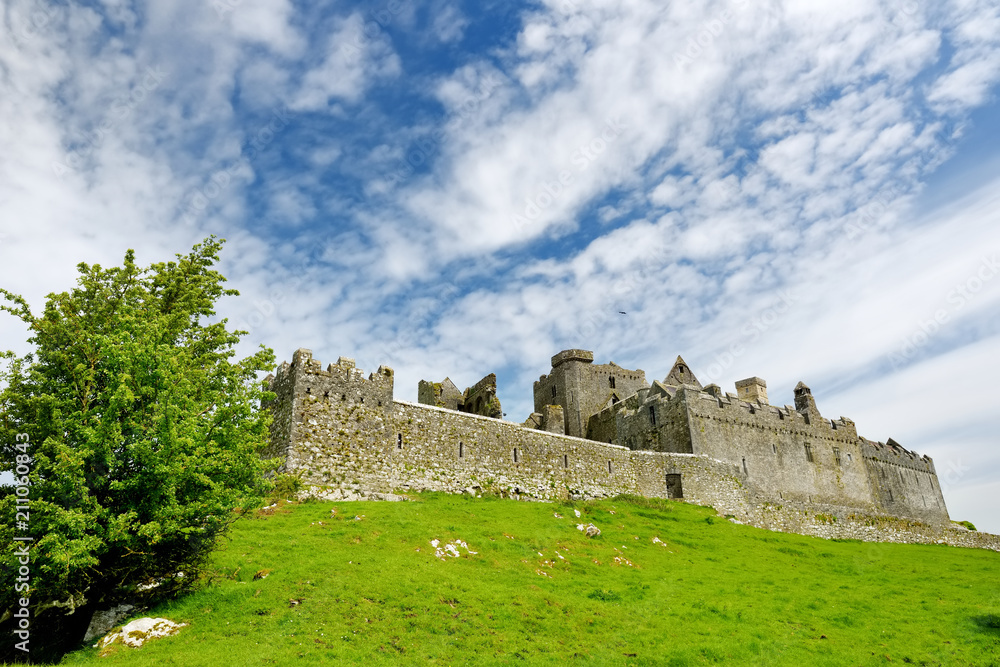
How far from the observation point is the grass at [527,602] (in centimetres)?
1691

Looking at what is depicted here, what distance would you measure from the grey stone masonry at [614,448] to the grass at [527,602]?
3.68m

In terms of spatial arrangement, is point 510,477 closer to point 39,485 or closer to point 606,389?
point 39,485

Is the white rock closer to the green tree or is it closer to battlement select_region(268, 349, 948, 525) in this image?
the green tree

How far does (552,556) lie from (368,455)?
11.2 meters

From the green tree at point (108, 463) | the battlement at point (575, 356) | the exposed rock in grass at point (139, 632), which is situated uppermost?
the battlement at point (575, 356)

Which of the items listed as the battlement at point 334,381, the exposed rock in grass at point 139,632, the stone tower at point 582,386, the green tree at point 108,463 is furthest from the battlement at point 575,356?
the exposed rock in grass at point 139,632

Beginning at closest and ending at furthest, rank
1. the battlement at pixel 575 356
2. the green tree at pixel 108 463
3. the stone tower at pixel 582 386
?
the green tree at pixel 108 463
the stone tower at pixel 582 386
the battlement at pixel 575 356

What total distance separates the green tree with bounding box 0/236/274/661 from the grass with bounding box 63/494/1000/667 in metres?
1.91

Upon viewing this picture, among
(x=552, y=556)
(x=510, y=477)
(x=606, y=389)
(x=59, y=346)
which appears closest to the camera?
(x=59, y=346)

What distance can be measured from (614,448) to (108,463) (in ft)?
102

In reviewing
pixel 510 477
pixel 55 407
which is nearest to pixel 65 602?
pixel 55 407

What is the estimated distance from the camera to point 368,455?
3158cm

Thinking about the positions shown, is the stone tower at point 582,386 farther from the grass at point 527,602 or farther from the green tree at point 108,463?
the green tree at point 108,463

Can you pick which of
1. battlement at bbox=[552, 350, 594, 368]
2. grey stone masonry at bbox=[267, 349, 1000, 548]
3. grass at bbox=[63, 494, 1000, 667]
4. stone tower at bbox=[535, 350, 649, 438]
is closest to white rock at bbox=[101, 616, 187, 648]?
grass at bbox=[63, 494, 1000, 667]
